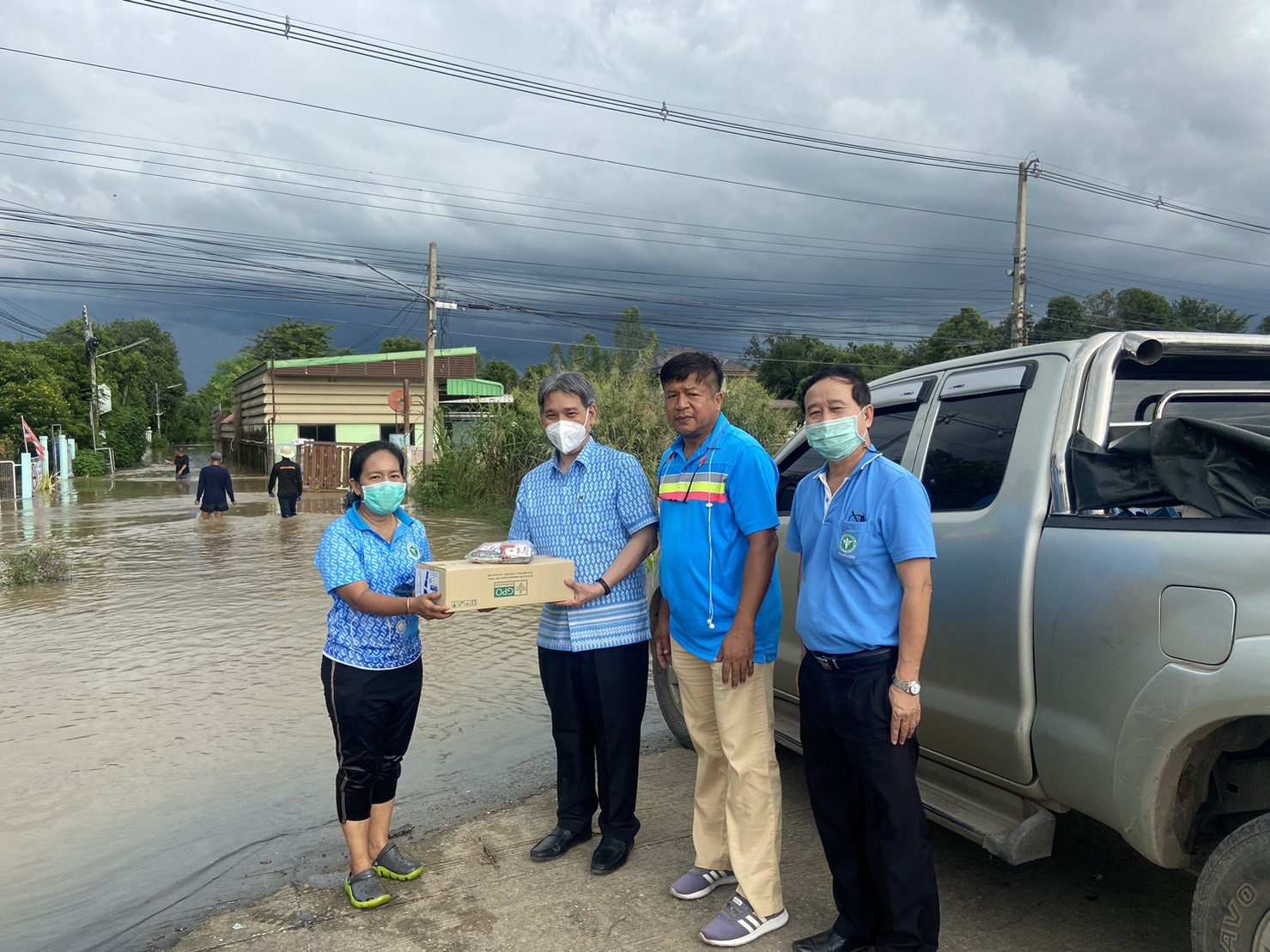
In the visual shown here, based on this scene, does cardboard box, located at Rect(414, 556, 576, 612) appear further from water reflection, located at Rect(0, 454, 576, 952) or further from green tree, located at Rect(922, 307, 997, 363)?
green tree, located at Rect(922, 307, 997, 363)

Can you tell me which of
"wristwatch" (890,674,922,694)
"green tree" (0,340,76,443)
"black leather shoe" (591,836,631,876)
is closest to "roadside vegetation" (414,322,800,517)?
"black leather shoe" (591,836,631,876)

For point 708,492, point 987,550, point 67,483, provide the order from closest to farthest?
point 987,550, point 708,492, point 67,483

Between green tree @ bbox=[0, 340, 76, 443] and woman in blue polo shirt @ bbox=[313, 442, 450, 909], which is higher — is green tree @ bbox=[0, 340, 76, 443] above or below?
above

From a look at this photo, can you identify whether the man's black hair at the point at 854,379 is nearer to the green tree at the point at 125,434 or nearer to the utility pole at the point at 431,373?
the utility pole at the point at 431,373

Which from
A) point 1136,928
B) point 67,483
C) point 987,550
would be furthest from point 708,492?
point 67,483

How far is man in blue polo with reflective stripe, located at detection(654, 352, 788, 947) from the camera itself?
126 inches

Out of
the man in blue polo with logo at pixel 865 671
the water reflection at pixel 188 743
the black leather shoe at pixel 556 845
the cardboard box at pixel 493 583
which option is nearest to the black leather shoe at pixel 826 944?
the man in blue polo with logo at pixel 865 671

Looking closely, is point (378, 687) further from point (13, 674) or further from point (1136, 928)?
point (13, 674)

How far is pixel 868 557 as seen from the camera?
2.79m

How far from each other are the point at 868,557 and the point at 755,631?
23.5 inches

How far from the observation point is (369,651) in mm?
3490

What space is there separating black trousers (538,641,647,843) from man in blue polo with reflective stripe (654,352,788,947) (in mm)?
301

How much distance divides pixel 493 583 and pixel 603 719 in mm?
778

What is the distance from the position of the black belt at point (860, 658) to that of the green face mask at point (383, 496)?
168 cm
